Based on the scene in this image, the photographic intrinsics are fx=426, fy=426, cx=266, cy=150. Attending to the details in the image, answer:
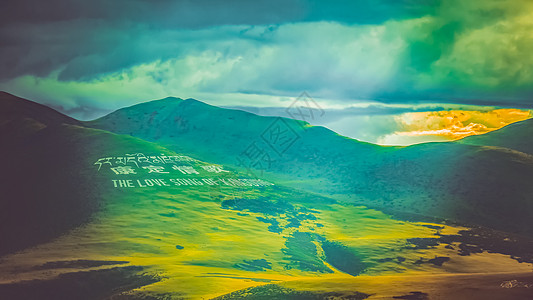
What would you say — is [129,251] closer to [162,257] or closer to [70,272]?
[162,257]

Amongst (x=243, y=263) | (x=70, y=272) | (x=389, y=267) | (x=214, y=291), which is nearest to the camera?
(x=214, y=291)

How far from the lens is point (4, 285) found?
118 meters

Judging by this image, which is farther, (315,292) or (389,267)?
(389,267)

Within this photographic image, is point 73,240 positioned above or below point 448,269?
above

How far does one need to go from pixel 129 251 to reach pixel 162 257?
13692mm

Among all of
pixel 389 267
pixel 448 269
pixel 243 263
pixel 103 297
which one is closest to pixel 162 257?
pixel 243 263

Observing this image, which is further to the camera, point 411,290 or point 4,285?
point 4,285

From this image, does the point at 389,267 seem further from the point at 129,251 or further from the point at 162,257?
the point at 129,251

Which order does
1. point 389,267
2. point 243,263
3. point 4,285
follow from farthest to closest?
1. point 389,267
2. point 243,263
3. point 4,285

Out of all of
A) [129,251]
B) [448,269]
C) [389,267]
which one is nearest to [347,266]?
[389,267]

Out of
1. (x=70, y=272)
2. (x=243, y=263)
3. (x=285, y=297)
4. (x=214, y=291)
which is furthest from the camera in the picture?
(x=243, y=263)

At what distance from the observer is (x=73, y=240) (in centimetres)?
16988

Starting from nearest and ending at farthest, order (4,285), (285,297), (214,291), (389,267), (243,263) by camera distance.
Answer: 1. (285,297)
2. (214,291)
3. (4,285)
4. (243,263)
5. (389,267)

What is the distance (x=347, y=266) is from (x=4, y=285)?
118 m
